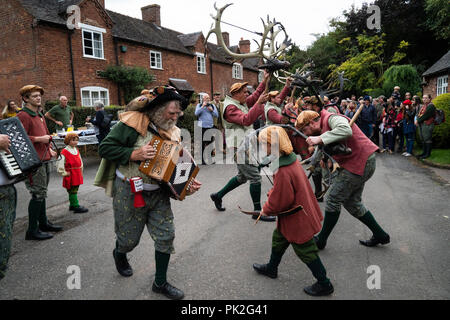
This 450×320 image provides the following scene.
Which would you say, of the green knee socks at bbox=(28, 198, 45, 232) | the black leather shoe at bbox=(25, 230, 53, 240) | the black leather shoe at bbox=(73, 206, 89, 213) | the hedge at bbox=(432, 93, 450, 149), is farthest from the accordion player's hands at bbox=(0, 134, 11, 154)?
the hedge at bbox=(432, 93, 450, 149)

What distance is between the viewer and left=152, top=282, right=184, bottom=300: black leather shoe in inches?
114

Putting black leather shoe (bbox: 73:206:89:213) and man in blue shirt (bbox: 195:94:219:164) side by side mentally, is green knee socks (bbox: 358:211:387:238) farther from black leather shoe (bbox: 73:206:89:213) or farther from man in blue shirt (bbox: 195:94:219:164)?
man in blue shirt (bbox: 195:94:219:164)

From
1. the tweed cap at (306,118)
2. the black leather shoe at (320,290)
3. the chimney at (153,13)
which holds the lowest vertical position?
the black leather shoe at (320,290)

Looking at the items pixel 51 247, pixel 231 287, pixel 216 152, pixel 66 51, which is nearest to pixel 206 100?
pixel 216 152

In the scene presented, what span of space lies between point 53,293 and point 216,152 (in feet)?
30.8

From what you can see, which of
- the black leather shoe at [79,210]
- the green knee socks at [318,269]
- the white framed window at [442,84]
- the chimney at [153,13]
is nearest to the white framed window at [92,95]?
the chimney at [153,13]

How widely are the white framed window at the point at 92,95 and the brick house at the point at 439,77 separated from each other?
63.6 ft

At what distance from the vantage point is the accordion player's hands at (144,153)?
8.90 feet

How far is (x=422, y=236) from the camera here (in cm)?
423

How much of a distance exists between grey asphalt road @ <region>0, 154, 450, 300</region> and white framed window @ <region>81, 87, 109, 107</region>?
12.6 m

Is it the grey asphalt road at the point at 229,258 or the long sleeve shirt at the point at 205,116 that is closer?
the grey asphalt road at the point at 229,258

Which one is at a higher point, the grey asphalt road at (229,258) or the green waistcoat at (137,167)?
the green waistcoat at (137,167)

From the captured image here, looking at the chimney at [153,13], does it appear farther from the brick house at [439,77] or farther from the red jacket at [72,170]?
the red jacket at [72,170]
